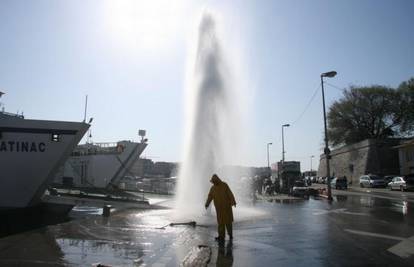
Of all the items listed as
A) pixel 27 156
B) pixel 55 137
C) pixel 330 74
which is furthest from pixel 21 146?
pixel 330 74

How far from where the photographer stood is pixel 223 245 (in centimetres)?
1030

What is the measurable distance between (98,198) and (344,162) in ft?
203

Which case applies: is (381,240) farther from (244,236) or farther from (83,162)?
(83,162)

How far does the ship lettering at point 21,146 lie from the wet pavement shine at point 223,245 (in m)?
4.57

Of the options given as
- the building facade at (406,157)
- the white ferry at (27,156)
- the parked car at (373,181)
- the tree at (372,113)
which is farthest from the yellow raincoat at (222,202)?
the tree at (372,113)

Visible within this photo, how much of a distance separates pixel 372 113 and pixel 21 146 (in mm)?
66451

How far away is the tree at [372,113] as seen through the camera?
72812 millimetres

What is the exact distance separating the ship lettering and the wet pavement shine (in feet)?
15.0

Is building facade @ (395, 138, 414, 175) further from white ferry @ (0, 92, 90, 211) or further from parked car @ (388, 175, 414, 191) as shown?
white ferry @ (0, 92, 90, 211)

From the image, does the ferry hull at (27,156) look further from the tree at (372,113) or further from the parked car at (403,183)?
the tree at (372,113)

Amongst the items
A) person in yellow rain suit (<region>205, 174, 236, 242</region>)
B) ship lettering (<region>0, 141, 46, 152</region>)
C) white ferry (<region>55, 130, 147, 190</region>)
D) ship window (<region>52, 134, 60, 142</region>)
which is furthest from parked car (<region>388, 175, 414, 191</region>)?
person in yellow rain suit (<region>205, 174, 236, 242</region>)

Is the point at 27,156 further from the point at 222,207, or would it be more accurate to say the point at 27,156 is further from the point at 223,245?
the point at 223,245

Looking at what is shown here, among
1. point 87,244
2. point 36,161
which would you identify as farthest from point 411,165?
point 87,244

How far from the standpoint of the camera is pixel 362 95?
7519 cm
